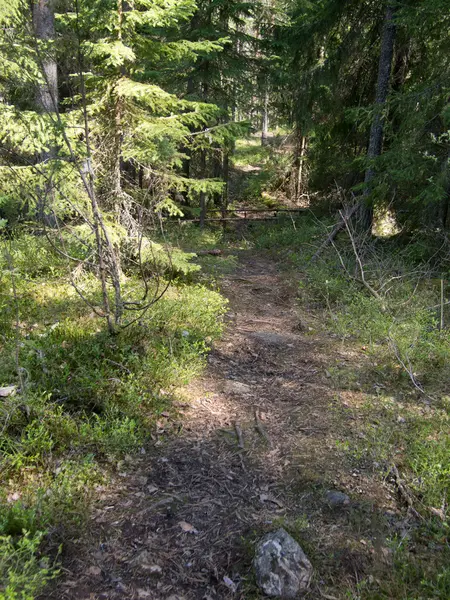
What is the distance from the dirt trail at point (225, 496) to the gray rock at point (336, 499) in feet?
0.24

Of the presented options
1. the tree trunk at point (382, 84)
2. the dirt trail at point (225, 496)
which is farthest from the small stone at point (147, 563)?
the tree trunk at point (382, 84)

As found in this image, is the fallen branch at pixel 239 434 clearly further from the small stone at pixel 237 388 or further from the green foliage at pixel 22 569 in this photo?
the green foliage at pixel 22 569

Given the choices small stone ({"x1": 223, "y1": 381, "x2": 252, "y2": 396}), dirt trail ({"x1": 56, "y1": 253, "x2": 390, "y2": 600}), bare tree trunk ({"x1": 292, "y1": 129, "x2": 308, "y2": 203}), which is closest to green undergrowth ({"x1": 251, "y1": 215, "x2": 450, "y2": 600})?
dirt trail ({"x1": 56, "y1": 253, "x2": 390, "y2": 600})

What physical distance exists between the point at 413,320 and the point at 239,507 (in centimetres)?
484

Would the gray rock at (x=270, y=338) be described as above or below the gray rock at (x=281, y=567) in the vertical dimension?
below

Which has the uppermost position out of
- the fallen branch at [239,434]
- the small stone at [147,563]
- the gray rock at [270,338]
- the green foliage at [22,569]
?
the green foliage at [22,569]

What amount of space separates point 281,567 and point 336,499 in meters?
0.94

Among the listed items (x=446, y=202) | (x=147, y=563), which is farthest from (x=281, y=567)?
(x=446, y=202)

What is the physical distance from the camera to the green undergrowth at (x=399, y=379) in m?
3.10

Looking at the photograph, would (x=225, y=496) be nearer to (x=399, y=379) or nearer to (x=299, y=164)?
(x=399, y=379)

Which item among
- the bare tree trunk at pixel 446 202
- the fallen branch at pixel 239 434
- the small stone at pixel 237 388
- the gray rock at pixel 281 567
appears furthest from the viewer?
the bare tree trunk at pixel 446 202

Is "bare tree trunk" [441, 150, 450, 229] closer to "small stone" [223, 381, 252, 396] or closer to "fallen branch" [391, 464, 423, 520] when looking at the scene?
"small stone" [223, 381, 252, 396]

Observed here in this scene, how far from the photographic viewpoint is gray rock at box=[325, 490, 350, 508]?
3.56 meters

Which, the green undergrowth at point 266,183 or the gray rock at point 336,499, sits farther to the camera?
the green undergrowth at point 266,183
